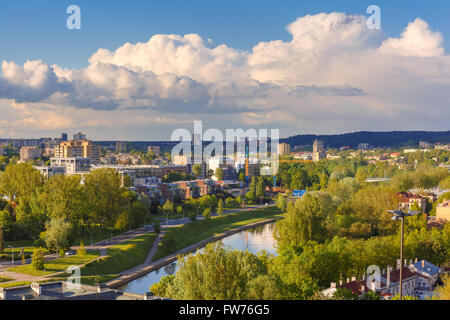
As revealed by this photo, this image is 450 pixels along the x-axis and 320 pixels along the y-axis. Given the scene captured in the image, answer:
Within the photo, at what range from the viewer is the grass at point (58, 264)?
51.3 feet

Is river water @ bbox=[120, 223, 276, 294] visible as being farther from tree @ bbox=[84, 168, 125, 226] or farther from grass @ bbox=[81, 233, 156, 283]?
tree @ bbox=[84, 168, 125, 226]

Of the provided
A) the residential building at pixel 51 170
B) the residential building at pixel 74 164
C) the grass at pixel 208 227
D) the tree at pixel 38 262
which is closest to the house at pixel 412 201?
the grass at pixel 208 227

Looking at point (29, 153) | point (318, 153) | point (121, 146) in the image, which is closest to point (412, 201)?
point (29, 153)

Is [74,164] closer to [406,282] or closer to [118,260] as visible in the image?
[118,260]

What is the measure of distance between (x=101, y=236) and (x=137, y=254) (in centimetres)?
396

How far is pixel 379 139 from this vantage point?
116 meters

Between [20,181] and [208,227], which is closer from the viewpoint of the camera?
[20,181]

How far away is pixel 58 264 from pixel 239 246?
873 centimetres

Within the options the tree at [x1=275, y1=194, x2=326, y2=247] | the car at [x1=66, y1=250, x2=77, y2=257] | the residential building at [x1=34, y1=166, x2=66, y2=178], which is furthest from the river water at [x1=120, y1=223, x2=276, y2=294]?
the residential building at [x1=34, y1=166, x2=66, y2=178]

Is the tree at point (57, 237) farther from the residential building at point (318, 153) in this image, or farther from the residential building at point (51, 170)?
the residential building at point (318, 153)

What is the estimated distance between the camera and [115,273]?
679 inches

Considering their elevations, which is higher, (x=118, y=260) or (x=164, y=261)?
(x=118, y=260)
